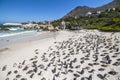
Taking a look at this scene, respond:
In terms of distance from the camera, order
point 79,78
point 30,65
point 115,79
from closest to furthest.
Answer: point 115,79 → point 79,78 → point 30,65

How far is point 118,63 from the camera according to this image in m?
10.1

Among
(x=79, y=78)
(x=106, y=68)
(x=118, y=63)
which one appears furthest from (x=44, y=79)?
(x=118, y=63)

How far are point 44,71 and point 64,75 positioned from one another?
5.17 ft

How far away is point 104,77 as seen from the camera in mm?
8328

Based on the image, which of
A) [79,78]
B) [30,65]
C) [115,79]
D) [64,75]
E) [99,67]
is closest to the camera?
[115,79]

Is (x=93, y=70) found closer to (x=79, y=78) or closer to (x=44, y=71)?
(x=79, y=78)

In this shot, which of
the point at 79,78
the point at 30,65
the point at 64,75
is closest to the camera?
the point at 79,78

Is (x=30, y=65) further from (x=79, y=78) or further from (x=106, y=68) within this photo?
(x=106, y=68)

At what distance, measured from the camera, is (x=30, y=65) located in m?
11.7

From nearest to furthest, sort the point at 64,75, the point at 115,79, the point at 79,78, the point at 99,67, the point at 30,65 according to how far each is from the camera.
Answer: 1. the point at 115,79
2. the point at 79,78
3. the point at 64,75
4. the point at 99,67
5. the point at 30,65

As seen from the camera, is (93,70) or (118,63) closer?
(93,70)

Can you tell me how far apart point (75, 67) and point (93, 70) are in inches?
52.9

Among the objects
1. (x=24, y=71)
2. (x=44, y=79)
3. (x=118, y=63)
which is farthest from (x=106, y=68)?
(x=24, y=71)

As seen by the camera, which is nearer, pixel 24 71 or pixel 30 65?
pixel 24 71
